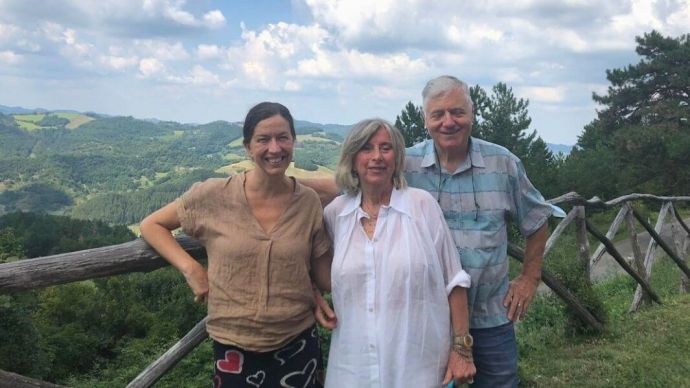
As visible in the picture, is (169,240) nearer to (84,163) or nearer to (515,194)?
(515,194)

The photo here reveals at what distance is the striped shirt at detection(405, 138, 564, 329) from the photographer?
244cm

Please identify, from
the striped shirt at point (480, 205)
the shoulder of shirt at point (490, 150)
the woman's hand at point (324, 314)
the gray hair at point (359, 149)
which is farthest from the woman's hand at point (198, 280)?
the shoulder of shirt at point (490, 150)

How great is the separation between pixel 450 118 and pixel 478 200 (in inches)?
15.0

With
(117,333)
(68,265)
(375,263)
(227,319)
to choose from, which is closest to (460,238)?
(375,263)

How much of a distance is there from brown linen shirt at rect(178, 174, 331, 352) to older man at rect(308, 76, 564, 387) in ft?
1.32

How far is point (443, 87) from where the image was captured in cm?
239

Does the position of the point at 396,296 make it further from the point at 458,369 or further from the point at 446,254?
the point at 458,369

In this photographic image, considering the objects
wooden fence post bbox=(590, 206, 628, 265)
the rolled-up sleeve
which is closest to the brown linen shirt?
the rolled-up sleeve

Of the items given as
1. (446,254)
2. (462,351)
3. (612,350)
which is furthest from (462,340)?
(612,350)

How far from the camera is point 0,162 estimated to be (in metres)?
170

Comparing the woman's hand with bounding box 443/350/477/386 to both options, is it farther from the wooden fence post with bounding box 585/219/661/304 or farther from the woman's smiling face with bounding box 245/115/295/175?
the wooden fence post with bounding box 585/219/661/304

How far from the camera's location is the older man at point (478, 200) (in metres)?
2.41

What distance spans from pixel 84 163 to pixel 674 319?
7810 inches

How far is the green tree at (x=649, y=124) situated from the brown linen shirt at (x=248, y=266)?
23769 millimetres
